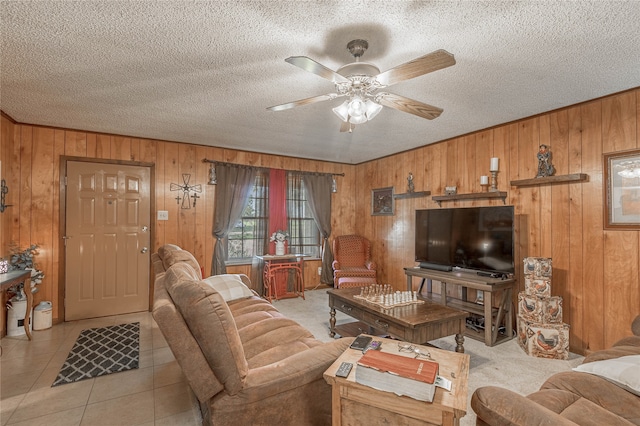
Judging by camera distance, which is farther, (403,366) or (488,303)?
(488,303)

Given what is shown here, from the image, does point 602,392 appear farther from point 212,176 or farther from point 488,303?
point 212,176

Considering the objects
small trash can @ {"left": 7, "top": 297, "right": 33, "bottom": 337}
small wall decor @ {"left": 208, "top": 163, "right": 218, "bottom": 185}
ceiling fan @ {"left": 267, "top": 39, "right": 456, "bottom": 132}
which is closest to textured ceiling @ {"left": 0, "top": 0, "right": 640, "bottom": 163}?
ceiling fan @ {"left": 267, "top": 39, "right": 456, "bottom": 132}

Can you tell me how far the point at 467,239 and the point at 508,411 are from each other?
2.88 m

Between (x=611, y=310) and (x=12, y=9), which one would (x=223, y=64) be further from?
(x=611, y=310)

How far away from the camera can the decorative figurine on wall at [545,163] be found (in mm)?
3188

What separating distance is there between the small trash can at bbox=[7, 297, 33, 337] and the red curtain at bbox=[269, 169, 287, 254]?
120 inches

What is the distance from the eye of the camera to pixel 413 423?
119 centimetres

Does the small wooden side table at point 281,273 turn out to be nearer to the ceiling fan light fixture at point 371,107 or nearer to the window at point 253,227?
the window at point 253,227

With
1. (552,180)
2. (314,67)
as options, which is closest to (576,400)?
(314,67)

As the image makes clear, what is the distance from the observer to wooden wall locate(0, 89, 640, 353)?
110 inches

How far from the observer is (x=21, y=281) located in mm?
3178

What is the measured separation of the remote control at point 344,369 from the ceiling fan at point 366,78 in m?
1.50

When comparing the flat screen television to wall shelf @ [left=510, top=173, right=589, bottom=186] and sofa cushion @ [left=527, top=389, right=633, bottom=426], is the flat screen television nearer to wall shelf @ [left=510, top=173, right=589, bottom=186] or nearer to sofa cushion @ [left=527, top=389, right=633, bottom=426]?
wall shelf @ [left=510, top=173, right=589, bottom=186]

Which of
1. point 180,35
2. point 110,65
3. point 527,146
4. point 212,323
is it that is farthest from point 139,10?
point 527,146
